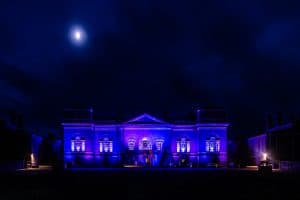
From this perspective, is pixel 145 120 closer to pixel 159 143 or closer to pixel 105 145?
pixel 159 143

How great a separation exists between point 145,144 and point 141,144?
1.96 feet

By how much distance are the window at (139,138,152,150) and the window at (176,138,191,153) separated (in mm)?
4381

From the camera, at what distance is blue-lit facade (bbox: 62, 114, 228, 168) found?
68.1m

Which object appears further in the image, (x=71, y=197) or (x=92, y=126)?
(x=92, y=126)

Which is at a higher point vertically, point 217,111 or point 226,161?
point 217,111

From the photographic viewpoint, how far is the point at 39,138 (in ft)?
255

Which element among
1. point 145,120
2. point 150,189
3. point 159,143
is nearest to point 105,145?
point 145,120

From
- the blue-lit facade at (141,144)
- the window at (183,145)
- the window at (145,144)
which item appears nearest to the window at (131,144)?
the blue-lit facade at (141,144)

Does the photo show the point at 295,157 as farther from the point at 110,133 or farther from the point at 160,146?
the point at 110,133

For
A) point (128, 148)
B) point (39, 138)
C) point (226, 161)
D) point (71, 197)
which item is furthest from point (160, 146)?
point (71, 197)

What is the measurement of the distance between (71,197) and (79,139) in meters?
50.5

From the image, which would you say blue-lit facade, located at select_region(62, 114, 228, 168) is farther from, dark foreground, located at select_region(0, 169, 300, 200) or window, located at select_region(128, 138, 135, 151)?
dark foreground, located at select_region(0, 169, 300, 200)

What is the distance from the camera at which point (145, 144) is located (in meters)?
68.3

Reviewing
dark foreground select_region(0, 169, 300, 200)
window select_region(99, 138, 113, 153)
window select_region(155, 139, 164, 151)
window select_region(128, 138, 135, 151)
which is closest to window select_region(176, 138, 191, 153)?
window select_region(155, 139, 164, 151)
